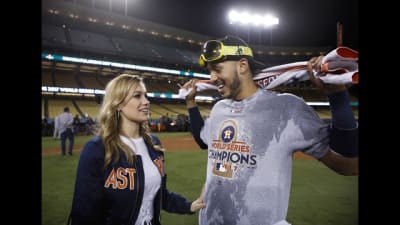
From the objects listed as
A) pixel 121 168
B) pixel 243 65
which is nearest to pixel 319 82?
pixel 243 65

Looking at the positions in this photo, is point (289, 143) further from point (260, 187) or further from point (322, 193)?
point (322, 193)

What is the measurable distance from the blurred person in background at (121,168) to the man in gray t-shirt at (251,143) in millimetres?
454

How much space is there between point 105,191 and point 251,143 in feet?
3.35

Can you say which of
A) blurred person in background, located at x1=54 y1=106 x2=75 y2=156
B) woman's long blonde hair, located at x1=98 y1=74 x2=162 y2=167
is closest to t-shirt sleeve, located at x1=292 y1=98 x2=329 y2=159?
woman's long blonde hair, located at x1=98 y1=74 x2=162 y2=167

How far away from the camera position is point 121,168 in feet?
5.81

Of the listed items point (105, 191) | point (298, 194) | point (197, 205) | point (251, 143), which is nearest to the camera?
point (105, 191)

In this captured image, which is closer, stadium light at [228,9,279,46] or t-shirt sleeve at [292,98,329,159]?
t-shirt sleeve at [292,98,329,159]

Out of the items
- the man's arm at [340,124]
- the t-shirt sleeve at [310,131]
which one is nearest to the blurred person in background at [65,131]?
the t-shirt sleeve at [310,131]

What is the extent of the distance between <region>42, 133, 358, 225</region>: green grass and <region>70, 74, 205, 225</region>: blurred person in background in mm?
1082

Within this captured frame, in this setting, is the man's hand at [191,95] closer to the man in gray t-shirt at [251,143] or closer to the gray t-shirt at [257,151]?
the man in gray t-shirt at [251,143]

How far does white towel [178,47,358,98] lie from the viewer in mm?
1568

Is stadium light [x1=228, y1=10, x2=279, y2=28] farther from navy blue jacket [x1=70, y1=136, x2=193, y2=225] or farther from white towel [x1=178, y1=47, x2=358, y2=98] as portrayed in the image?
navy blue jacket [x1=70, y1=136, x2=193, y2=225]

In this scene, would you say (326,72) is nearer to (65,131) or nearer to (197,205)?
(197,205)
